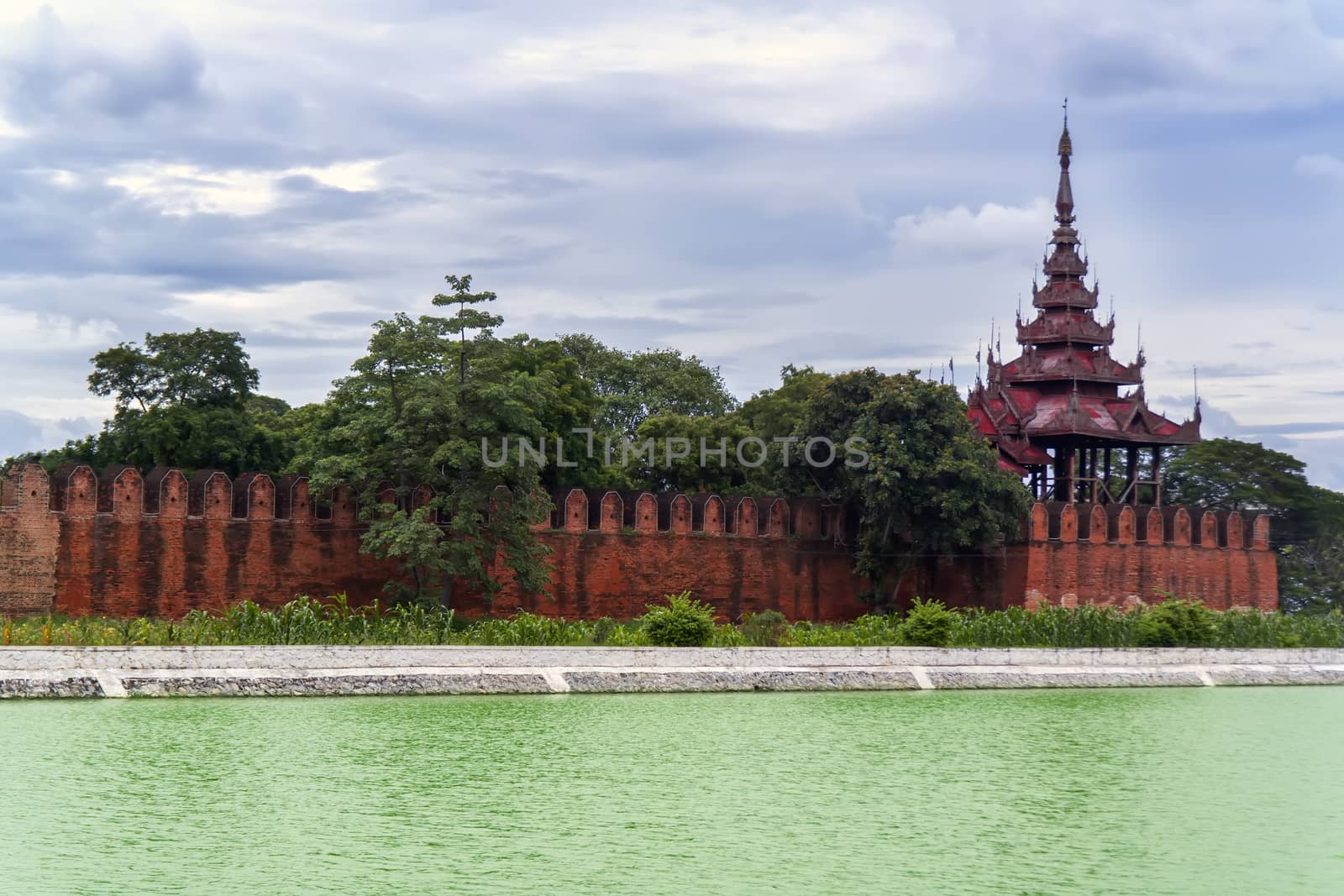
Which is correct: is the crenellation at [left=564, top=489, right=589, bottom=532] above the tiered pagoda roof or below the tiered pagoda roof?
below

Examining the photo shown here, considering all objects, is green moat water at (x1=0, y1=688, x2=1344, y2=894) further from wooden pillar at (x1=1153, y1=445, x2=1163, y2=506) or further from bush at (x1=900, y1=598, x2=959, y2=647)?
wooden pillar at (x1=1153, y1=445, x2=1163, y2=506)

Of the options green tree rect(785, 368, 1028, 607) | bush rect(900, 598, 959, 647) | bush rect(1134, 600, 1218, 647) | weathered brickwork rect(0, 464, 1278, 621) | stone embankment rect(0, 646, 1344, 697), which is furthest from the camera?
green tree rect(785, 368, 1028, 607)

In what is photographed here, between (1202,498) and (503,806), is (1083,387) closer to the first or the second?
(1202,498)

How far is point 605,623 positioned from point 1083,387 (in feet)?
67.9

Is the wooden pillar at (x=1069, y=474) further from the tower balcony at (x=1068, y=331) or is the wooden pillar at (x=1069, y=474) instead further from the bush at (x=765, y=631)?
the bush at (x=765, y=631)

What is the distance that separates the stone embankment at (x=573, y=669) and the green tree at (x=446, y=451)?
7904 mm

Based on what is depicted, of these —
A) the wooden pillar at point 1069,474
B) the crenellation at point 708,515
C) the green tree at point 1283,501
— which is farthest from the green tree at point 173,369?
the green tree at point 1283,501

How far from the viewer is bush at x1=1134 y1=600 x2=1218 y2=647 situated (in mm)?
26047

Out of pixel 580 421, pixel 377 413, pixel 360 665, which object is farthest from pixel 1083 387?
pixel 360 665

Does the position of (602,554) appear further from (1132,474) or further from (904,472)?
(1132,474)

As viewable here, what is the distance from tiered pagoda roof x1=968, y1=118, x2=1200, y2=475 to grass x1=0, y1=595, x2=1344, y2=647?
9.87m

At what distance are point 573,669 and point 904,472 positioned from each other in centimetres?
1457

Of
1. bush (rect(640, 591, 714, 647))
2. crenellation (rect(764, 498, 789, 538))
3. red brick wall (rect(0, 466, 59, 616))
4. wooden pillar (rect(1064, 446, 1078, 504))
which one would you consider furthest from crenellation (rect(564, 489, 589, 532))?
wooden pillar (rect(1064, 446, 1078, 504))

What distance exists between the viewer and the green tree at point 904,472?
33.3m
